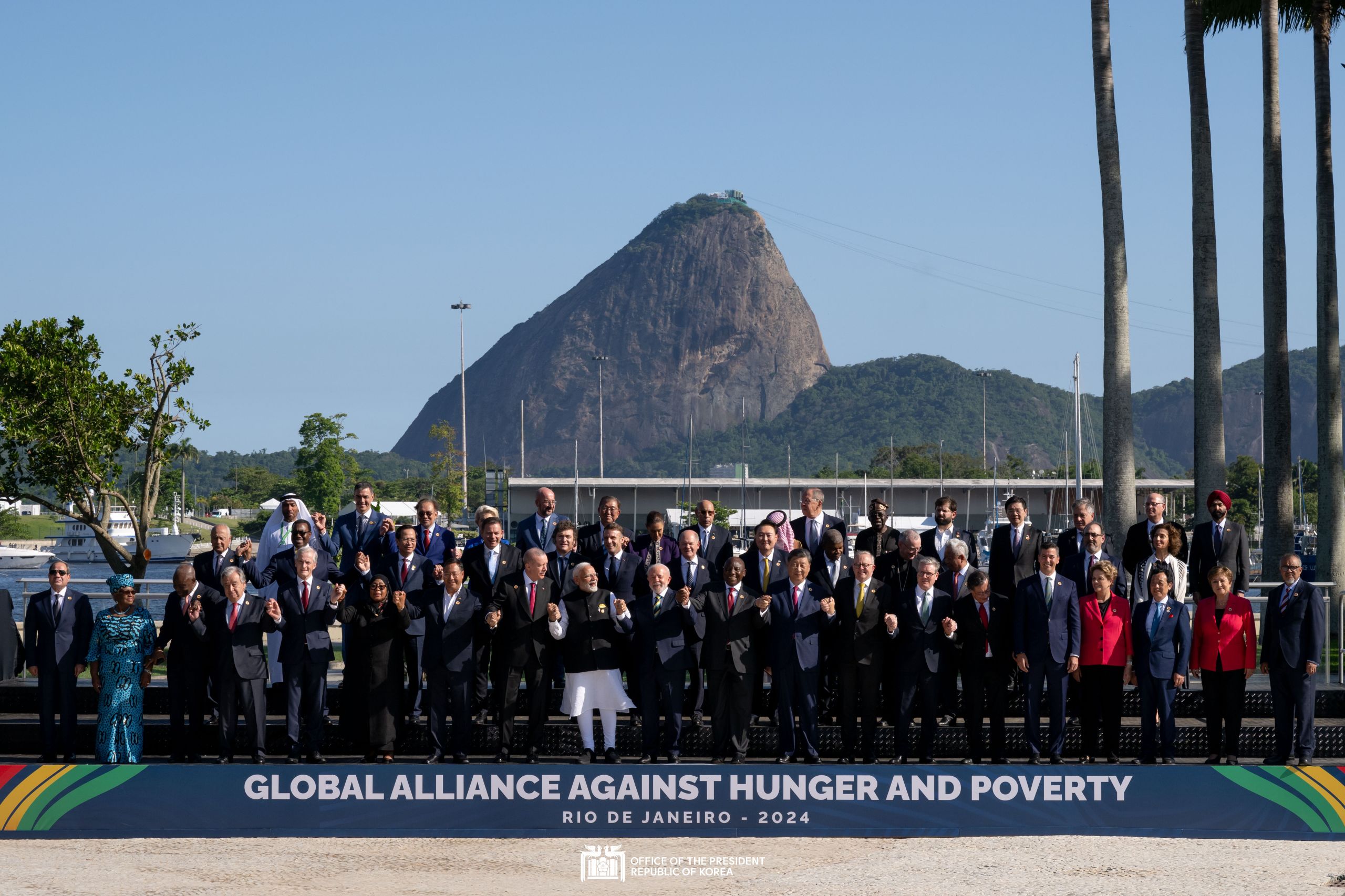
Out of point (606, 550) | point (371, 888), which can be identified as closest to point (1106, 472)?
point (606, 550)

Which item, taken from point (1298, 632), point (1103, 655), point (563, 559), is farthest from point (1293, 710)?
point (563, 559)

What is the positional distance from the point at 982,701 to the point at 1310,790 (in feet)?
8.26

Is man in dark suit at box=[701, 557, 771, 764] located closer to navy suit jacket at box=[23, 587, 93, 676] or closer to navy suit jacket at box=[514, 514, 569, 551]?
navy suit jacket at box=[514, 514, 569, 551]

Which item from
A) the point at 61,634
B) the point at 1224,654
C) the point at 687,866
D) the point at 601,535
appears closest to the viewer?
the point at 687,866

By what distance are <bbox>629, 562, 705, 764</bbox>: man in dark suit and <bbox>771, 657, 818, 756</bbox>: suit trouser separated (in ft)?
2.49

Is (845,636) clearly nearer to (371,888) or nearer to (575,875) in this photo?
(575,875)

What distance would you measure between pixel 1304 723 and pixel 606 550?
233 inches

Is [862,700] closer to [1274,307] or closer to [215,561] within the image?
[215,561]

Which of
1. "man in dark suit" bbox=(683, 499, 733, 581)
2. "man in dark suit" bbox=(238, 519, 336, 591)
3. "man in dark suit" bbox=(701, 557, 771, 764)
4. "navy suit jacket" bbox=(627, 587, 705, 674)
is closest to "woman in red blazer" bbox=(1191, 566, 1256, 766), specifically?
"man in dark suit" bbox=(701, 557, 771, 764)

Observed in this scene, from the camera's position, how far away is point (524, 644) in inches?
432

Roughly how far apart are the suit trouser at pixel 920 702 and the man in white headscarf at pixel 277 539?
17.0 feet

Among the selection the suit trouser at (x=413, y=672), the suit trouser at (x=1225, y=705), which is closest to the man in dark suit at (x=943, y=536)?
the suit trouser at (x=1225, y=705)

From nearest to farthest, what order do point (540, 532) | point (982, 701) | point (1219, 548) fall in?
point (982, 701)
point (1219, 548)
point (540, 532)

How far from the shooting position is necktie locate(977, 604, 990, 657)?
1088 centimetres
